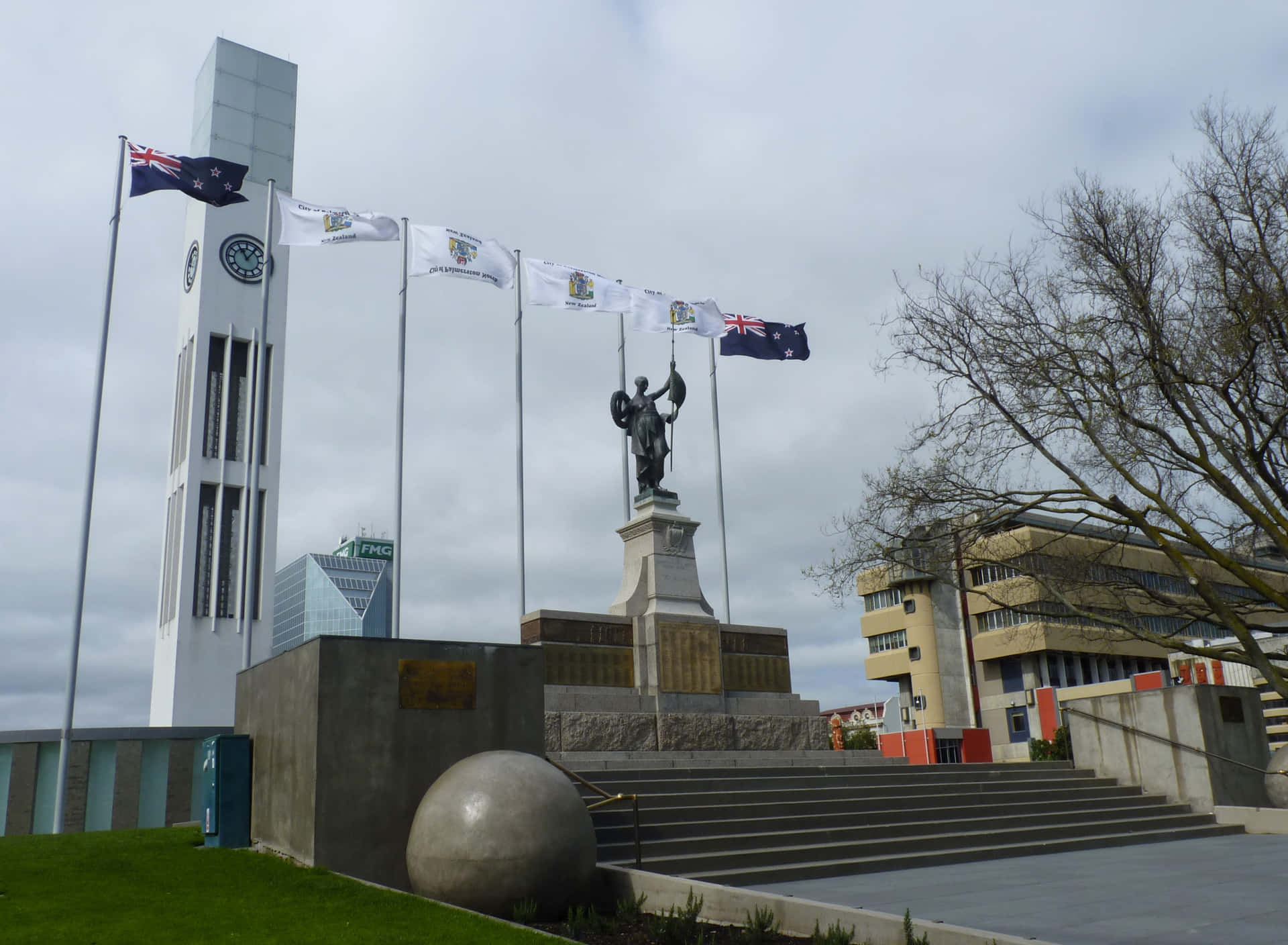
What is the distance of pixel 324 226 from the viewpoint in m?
21.0

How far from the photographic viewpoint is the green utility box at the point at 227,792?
11.9m

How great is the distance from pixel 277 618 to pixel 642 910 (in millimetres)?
176290

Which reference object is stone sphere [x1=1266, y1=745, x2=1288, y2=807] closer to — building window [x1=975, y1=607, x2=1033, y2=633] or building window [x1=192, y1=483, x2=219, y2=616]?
building window [x1=975, y1=607, x2=1033, y2=633]

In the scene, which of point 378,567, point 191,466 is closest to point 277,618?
point 378,567

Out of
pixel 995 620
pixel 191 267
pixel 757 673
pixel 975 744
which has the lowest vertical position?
pixel 975 744

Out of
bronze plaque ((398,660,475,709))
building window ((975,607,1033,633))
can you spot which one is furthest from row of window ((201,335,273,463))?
bronze plaque ((398,660,475,709))

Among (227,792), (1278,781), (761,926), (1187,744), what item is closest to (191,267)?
(227,792)

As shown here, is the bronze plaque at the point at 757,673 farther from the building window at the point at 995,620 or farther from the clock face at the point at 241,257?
the clock face at the point at 241,257

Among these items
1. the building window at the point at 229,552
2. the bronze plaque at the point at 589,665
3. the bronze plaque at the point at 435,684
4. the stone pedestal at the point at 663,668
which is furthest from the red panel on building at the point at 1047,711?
the bronze plaque at the point at 435,684

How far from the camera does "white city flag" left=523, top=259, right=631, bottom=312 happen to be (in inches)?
949

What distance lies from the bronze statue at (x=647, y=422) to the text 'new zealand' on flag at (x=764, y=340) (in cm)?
354

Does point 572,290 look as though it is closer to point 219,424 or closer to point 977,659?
point 219,424

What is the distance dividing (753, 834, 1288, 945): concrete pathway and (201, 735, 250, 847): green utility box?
20.4 ft

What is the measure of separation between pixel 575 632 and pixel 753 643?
14.3 feet
